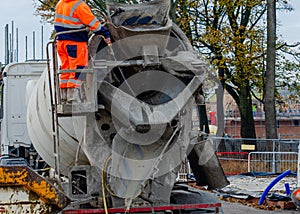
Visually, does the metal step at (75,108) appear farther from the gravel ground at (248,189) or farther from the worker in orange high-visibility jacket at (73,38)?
the gravel ground at (248,189)

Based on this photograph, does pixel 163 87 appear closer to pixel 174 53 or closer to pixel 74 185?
pixel 174 53

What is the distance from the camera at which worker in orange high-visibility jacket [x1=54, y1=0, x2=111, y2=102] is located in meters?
6.67

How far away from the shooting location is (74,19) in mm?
6887

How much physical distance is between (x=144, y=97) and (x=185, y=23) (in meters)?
21.5

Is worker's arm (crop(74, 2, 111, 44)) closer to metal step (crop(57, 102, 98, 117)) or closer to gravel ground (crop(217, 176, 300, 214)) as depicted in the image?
metal step (crop(57, 102, 98, 117))

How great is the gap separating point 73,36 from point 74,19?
21 cm

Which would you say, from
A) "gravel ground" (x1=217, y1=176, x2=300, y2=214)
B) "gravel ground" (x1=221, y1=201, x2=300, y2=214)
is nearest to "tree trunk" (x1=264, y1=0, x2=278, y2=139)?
"gravel ground" (x1=217, y1=176, x2=300, y2=214)

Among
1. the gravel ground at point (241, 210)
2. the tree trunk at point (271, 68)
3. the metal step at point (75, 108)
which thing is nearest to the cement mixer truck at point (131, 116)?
the metal step at point (75, 108)

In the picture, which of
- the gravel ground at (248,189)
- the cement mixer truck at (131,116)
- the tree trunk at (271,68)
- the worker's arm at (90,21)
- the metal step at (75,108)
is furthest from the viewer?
the tree trunk at (271,68)

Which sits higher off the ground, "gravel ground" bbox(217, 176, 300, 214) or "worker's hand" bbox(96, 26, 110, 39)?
"worker's hand" bbox(96, 26, 110, 39)

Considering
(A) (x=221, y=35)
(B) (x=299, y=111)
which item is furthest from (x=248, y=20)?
(B) (x=299, y=111)

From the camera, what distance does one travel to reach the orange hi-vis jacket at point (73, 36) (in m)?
6.68

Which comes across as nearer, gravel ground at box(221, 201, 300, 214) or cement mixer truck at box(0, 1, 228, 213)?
cement mixer truck at box(0, 1, 228, 213)

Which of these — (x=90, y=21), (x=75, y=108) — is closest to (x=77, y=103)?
(x=75, y=108)
